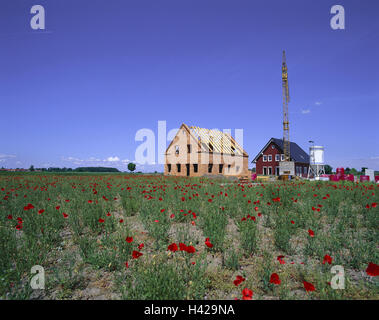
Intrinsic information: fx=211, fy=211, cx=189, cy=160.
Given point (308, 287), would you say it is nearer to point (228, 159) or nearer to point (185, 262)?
point (185, 262)

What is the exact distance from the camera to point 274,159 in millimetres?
42031

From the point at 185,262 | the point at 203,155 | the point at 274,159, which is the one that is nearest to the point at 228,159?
the point at 203,155

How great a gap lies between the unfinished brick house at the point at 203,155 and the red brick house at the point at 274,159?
1032 cm

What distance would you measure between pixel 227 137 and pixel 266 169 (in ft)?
43.2

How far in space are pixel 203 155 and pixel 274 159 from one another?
65.4 ft

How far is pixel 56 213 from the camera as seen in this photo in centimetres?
523

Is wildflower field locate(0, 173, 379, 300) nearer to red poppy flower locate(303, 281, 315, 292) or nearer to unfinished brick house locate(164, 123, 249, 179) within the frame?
red poppy flower locate(303, 281, 315, 292)

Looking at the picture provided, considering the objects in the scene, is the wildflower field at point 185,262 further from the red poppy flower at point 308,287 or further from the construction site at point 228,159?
the construction site at point 228,159

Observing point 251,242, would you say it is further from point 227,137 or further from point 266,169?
point 266,169
